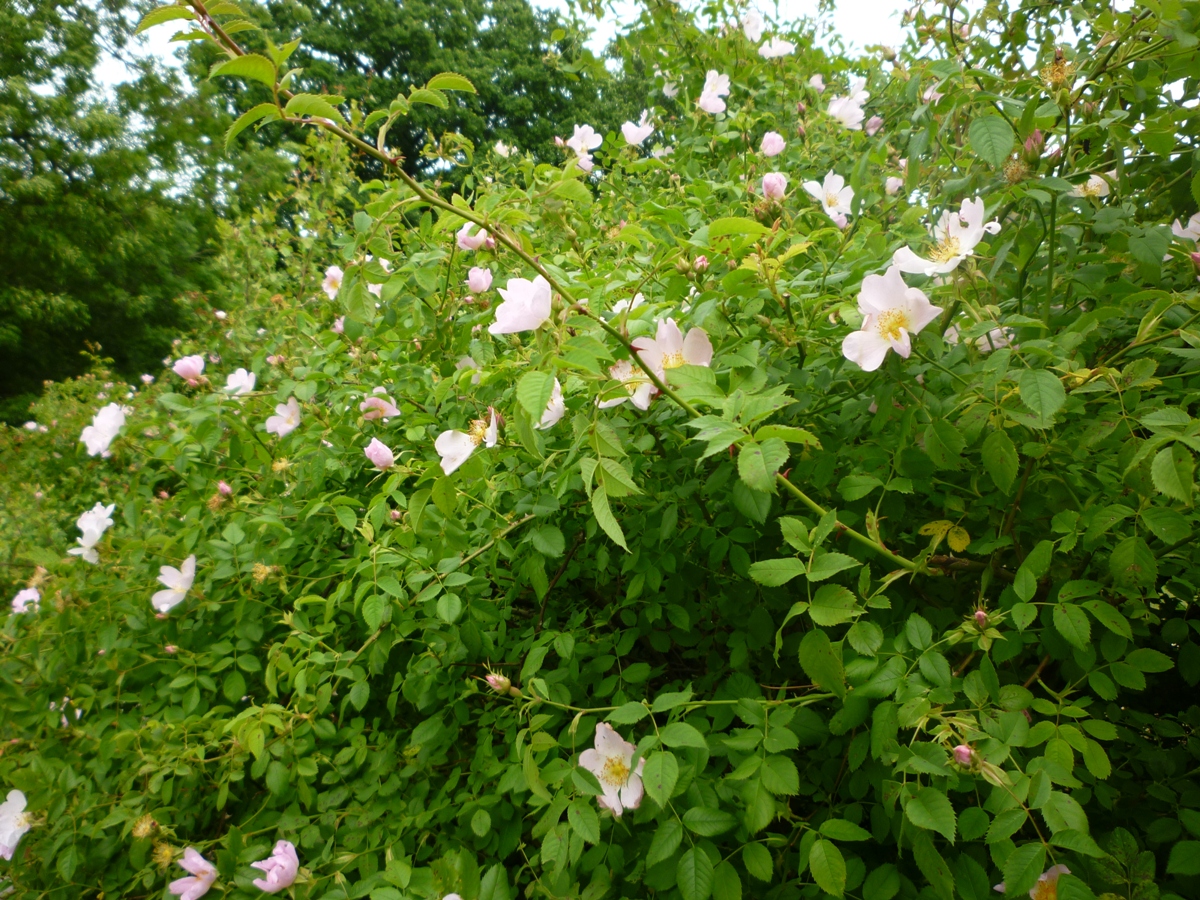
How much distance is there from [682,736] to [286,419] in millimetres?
1230

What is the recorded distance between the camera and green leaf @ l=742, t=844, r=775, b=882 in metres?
0.80

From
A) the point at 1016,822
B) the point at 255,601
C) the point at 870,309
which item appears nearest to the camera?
the point at 1016,822

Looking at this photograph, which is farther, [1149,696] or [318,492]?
[318,492]

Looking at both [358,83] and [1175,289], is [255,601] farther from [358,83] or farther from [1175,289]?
[358,83]

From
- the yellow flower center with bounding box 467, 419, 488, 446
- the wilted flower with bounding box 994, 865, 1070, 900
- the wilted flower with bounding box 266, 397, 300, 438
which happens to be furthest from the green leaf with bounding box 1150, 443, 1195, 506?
the wilted flower with bounding box 266, 397, 300, 438

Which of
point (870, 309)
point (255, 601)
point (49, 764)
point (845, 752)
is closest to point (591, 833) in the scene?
point (845, 752)

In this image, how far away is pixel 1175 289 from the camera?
1.12 metres

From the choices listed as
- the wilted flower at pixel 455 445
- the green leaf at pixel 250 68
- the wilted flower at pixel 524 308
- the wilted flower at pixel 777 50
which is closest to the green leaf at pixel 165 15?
the green leaf at pixel 250 68

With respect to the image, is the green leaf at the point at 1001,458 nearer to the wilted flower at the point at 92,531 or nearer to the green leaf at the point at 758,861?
the green leaf at the point at 758,861

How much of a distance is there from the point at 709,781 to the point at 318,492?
106 cm

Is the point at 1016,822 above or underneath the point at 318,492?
above

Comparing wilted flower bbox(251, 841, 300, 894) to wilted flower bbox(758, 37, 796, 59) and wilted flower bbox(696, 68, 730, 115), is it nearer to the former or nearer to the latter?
wilted flower bbox(696, 68, 730, 115)

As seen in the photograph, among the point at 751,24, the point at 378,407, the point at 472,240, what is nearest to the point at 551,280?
the point at 472,240

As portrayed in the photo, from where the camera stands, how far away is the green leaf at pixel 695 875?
2.58 ft
